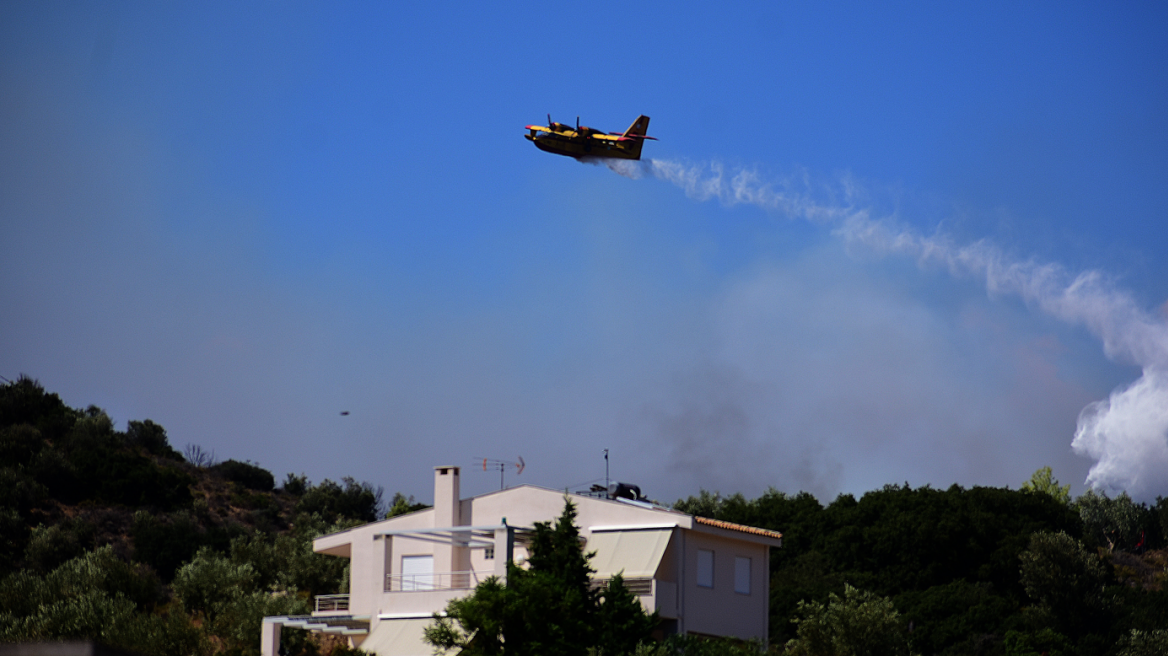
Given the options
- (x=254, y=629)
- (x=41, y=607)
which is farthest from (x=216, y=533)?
(x=254, y=629)

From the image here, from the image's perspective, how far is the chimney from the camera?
40.3 metres

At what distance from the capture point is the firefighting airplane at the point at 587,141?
50.0 meters

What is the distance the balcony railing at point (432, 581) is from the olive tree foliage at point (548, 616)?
6179 millimetres

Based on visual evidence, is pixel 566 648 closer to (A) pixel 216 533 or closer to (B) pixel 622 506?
(B) pixel 622 506

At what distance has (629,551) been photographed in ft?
124

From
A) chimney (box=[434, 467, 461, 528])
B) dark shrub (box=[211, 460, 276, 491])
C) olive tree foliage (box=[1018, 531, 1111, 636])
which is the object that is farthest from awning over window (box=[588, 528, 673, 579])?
dark shrub (box=[211, 460, 276, 491])

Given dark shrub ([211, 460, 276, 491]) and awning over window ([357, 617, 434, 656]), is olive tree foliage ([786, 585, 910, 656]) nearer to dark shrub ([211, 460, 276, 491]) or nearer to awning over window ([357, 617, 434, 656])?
awning over window ([357, 617, 434, 656])

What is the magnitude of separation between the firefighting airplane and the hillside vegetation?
18.5 metres

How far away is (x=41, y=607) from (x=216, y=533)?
58.9 ft

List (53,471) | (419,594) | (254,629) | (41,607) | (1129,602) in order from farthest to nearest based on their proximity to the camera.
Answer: (53,471)
(1129,602)
(41,607)
(254,629)
(419,594)

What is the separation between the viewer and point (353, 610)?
39.4 meters

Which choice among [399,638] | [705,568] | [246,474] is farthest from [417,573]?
[246,474]

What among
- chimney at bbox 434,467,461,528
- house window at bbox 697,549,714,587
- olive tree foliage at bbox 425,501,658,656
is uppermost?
chimney at bbox 434,467,461,528

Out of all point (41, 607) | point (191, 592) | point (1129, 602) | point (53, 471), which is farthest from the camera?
point (53, 471)
